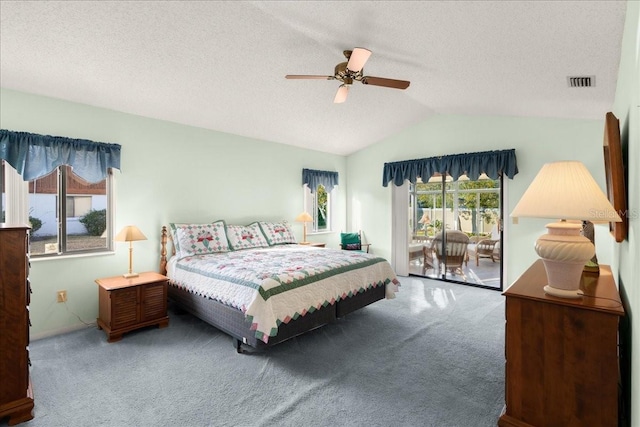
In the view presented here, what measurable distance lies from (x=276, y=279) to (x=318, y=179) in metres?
3.43

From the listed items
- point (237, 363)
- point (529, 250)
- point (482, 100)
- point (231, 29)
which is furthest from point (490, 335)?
point (231, 29)

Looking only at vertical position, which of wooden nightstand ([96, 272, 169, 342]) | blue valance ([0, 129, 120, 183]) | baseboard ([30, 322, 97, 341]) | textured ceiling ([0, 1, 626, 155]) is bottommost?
baseboard ([30, 322, 97, 341])

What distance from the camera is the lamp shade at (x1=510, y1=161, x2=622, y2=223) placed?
1.53 meters

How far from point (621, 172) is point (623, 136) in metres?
0.38

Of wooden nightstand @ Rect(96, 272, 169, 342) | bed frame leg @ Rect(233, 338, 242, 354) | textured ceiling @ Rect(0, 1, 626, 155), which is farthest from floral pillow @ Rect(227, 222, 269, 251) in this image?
bed frame leg @ Rect(233, 338, 242, 354)

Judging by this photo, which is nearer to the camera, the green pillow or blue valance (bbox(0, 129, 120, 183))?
blue valance (bbox(0, 129, 120, 183))

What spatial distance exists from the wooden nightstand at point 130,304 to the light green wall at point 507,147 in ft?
12.9

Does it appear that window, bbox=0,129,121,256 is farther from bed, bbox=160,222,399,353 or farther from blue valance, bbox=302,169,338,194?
blue valance, bbox=302,169,338,194

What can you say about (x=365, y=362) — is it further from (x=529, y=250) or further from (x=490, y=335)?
(x=529, y=250)

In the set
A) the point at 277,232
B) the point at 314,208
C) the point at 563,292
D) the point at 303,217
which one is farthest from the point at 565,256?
the point at 314,208

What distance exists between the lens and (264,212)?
5234 mm

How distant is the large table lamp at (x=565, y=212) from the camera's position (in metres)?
1.55

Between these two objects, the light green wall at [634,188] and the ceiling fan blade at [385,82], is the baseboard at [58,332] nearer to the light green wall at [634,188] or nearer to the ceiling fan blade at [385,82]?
the ceiling fan blade at [385,82]

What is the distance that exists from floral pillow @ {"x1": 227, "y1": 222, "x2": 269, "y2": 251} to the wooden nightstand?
43.6 inches
